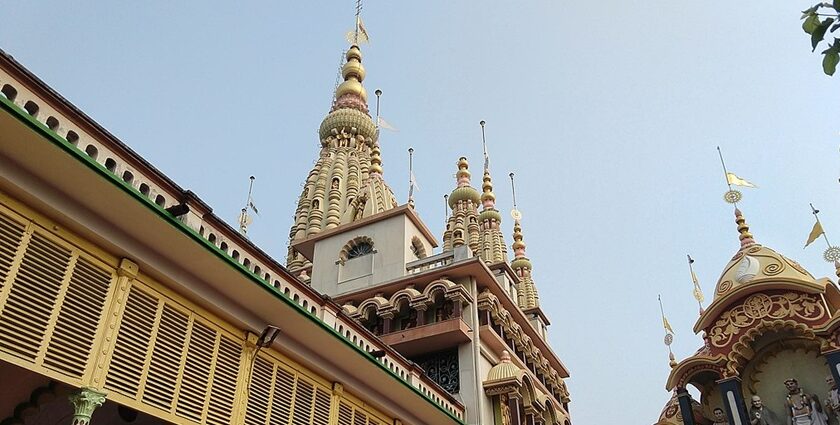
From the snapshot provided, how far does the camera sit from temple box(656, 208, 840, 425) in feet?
57.2

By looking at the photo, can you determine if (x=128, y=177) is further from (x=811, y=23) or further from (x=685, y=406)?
(x=685, y=406)

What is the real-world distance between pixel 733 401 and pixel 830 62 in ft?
53.0

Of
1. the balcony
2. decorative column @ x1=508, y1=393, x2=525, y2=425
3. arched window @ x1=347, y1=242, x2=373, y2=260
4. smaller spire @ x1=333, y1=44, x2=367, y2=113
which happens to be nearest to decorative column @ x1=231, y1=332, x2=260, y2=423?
the balcony

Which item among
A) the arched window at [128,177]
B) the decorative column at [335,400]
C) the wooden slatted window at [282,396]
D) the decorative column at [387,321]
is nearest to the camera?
the arched window at [128,177]

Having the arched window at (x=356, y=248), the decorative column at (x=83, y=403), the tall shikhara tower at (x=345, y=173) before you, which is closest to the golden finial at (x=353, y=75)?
the tall shikhara tower at (x=345, y=173)

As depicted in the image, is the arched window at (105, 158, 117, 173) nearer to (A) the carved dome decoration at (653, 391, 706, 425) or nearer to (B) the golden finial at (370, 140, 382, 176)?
(A) the carved dome decoration at (653, 391, 706, 425)

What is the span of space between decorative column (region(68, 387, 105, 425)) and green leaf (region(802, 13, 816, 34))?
7629 mm

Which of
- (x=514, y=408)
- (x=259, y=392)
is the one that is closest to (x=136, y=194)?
(x=259, y=392)

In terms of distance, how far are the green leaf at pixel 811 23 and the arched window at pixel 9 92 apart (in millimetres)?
7666

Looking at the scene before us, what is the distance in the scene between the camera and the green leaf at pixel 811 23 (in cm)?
417

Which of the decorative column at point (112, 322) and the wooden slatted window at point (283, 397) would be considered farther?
the wooden slatted window at point (283, 397)

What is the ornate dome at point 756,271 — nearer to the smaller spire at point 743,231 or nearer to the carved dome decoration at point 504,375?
the smaller spire at point 743,231

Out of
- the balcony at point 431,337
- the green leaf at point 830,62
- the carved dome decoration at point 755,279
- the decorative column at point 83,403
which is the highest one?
the carved dome decoration at point 755,279

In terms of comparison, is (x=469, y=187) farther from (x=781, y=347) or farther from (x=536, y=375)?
(x=781, y=347)
